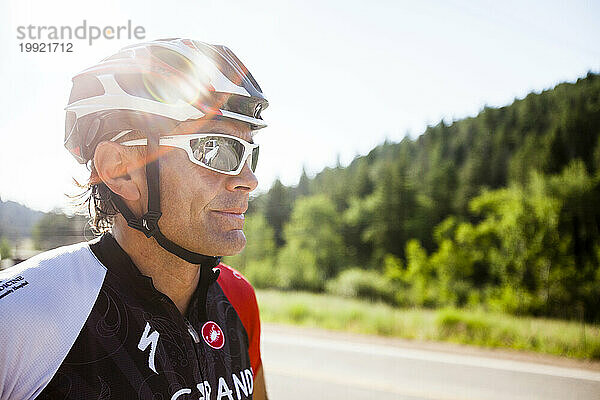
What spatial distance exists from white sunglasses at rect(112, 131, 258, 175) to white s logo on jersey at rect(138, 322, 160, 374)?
467 mm

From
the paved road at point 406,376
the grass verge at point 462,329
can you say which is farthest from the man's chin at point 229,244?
the grass verge at point 462,329

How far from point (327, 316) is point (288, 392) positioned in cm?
694

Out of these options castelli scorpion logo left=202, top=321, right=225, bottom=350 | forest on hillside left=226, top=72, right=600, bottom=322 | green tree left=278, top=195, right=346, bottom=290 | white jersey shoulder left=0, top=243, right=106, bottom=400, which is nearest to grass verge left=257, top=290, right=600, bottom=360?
castelli scorpion logo left=202, top=321, right=225, bottom=350

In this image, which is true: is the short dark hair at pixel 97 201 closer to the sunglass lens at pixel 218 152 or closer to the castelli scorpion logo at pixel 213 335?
the sunglass lens at pixel 218 152

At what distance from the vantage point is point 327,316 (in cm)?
1358

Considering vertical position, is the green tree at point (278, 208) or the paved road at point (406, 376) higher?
the green tree at point (278, 208)

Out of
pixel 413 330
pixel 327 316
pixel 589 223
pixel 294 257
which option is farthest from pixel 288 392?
pixel 294 257

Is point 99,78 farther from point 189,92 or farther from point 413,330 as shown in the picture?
point 413,330

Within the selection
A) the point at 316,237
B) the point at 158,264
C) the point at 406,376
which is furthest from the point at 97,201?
the point at 316,237

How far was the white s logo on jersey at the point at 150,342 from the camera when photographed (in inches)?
47.9

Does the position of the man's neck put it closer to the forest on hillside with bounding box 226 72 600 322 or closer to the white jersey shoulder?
the white jersey shoulder

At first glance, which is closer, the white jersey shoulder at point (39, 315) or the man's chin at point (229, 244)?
the white jersey shoulder at point (39, 315)

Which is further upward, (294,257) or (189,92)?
(189,92)

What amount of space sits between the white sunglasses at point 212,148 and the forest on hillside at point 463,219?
2872 cm
